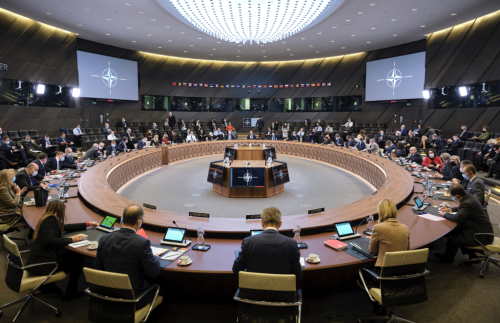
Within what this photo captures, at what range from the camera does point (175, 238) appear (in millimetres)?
3273

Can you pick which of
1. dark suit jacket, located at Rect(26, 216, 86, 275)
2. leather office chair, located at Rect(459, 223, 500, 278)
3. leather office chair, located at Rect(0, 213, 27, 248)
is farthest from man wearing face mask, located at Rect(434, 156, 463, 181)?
leather office chair, located at Rect(0, 213, 27, 248)

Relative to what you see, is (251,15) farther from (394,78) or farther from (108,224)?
(394,78)

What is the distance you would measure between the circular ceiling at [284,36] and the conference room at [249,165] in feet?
0.42

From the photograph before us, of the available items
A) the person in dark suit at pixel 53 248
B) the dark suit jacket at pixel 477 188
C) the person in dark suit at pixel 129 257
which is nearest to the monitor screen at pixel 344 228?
the person in dark suit at pixel 129 257

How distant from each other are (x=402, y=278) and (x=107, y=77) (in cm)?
1744

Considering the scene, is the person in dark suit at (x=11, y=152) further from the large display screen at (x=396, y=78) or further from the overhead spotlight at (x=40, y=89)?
the large display screen at (x=396, y=78)

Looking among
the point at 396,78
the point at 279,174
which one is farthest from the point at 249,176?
the point at 396,78

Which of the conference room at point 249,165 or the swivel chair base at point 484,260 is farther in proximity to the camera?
the swivel chair base at point 484,260

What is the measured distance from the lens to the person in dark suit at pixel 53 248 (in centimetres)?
289

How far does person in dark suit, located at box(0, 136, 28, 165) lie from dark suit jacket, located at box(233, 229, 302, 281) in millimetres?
10628

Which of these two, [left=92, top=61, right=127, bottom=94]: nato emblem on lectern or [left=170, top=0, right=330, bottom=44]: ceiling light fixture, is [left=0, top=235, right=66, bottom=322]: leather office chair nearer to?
[left=170, top=0, right=330, bottom=44]: ceiling light fixture

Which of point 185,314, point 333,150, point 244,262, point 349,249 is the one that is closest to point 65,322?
point 185,314

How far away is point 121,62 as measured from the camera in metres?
17.3

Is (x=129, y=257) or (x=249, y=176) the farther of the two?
(x=249, y=176)
